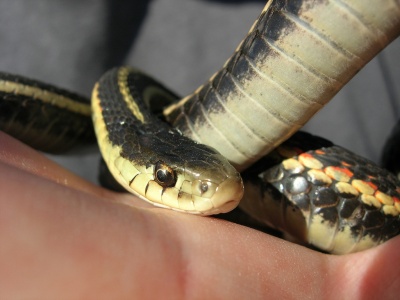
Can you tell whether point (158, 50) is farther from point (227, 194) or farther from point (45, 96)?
point (227, 194)

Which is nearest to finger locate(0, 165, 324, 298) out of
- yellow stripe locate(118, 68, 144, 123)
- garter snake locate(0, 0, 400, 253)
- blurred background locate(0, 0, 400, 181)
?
garter snake locate(0, 0, 400, 253)

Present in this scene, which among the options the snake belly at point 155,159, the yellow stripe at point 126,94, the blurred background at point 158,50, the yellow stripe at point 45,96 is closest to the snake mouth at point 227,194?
the snake belly at point 155,159

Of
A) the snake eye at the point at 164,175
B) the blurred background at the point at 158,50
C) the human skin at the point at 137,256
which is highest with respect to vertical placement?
the human skin at the point at 137,256

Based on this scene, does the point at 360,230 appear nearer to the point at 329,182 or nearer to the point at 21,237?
the point at 329,182

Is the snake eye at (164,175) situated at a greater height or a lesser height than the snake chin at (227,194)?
lesser

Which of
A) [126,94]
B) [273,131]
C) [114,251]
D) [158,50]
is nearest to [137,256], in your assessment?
[114,251]

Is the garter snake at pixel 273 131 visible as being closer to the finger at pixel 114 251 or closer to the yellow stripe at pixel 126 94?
the yellow stripe at pixel 126 94
